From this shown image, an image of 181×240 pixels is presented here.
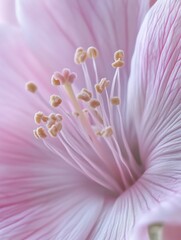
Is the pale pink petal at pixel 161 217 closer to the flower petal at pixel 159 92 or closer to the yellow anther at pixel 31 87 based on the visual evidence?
the flower petal at pixel 159 92

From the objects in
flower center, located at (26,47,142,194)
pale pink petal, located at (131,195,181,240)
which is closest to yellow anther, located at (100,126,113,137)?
flower center, located at (26,47,142,194)

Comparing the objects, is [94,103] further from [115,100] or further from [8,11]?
[8,11]

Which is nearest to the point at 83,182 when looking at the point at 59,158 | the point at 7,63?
the point at 59,158

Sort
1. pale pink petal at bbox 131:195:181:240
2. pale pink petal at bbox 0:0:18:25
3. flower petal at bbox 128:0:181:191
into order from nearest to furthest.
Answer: pale pink petal at bbox 131:195:181:240 < flower petal at bbox 128:0:181:191 < pale pink petal at bbox 0:0:18:25

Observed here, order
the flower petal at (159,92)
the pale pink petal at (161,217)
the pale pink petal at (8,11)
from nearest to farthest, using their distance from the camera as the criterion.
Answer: the pale pink petal at (161,217) < the flower petal at (159,92) < the pale pink petal at (8,11)

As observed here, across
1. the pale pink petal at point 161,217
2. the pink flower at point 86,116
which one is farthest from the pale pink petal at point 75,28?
the pale pink petal at point 161,217

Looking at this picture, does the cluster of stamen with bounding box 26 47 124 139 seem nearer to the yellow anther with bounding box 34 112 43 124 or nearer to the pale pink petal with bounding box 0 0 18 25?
the yellow anther with bounding box 34 112 43 124

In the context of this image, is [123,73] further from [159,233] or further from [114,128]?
[159,233]
